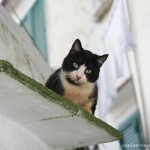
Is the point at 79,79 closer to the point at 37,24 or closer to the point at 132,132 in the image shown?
the point at 132,132

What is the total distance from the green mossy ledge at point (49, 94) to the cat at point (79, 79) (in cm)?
44

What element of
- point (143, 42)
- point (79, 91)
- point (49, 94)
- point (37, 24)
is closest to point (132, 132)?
point (143, 42)

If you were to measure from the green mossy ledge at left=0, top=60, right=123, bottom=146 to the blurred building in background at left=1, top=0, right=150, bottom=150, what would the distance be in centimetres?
89

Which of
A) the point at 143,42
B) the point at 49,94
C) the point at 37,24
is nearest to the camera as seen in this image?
the point at 49,94

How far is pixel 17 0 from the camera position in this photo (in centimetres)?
390

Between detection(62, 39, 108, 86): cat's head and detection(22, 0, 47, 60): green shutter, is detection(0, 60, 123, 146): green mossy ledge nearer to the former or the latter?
detection(62, 39, 108, 86): cat's head

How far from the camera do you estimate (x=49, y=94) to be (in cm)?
159

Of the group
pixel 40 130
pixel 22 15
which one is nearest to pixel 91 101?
pixel 40 130

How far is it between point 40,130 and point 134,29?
6.19ft

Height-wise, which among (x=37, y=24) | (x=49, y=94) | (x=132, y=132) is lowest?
(x=132, y=132)

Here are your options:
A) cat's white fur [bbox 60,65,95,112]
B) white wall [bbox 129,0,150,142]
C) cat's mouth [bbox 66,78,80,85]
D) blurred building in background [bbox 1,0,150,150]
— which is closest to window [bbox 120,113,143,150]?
blurred building in background [bbox 1,0,150,150]

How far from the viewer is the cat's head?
2.18 metres

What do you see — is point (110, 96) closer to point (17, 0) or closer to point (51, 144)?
point (51, 144)

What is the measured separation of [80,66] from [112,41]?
1.00m
